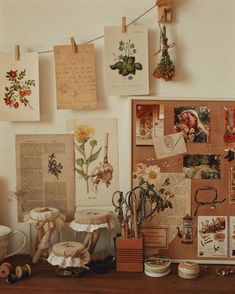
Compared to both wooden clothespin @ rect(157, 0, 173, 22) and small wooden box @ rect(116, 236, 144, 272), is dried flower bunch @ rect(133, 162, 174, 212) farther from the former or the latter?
wooden clothespin @ rect(157, 0, 173, 22)

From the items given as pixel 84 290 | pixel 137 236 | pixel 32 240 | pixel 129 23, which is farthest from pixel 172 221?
pixel 129 23

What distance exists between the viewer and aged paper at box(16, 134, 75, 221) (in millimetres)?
1369

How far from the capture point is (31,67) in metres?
1.33

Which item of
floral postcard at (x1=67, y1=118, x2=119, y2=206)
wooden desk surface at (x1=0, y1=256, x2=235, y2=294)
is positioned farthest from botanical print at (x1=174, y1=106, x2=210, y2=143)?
wooden desk surface at (x1=0, y1=256, x2=235, y2=294)

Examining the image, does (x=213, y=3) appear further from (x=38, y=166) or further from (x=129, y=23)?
(x=38, y=166)

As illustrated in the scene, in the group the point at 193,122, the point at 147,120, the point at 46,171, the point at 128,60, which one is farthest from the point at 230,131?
the point at 46,171

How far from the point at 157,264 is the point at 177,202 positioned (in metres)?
0.22

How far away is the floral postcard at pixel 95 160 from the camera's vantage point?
136cm

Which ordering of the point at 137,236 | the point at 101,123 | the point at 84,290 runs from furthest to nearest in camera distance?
the point at 101,123
the point at 137,236
the point at 84,290

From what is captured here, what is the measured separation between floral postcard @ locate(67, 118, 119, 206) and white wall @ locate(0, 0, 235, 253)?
2 cm

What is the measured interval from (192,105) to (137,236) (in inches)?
18.2

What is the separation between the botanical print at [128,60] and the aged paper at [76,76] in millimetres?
93

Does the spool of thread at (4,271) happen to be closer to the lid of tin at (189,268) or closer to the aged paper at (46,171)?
the aged paper at (46,171)

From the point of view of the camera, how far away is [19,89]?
1.34 meters
